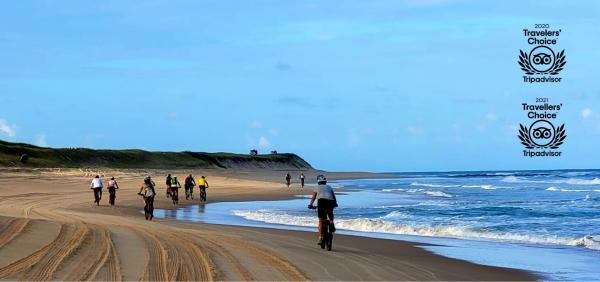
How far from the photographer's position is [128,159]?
10544 centimetres

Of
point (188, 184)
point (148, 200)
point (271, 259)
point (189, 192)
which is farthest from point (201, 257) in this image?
point (189, 192)

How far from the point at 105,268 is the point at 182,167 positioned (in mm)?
97409

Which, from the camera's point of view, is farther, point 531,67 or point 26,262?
point 531,67

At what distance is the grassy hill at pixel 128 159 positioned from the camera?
8481 centimetres

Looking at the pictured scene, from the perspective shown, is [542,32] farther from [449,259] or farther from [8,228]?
[8,228]

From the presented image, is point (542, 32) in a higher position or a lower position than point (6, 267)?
higher

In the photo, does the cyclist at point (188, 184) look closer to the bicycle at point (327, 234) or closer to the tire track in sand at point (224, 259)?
the tire track in sand at point (224, 259)

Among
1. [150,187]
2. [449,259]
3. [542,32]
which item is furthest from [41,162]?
[449,259]

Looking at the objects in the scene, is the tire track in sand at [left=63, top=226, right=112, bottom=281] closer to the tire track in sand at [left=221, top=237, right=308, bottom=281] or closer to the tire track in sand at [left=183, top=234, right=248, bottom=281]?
the tire track in sand at [left=183, top=234, right=248, bottom=281]

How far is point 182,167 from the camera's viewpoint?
354ft

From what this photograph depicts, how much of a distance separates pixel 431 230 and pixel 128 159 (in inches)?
3434

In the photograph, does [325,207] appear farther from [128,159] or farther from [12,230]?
[128,159]

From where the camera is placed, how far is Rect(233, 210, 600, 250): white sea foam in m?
19.4

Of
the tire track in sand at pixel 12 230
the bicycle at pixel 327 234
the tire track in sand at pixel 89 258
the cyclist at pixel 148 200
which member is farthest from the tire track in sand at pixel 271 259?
the cyclist at pixel 148 200
